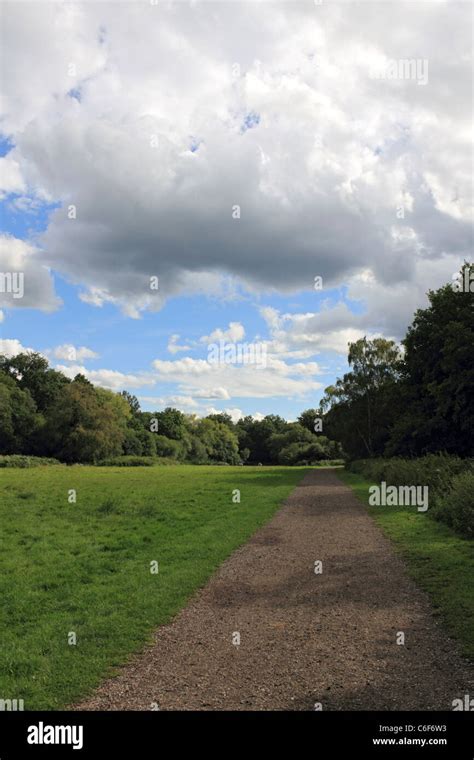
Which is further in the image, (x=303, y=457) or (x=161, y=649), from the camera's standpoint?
(x=303, y=457)

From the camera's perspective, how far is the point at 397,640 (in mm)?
6992

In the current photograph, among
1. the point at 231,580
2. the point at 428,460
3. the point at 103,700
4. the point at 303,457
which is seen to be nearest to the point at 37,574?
the point at 231,580

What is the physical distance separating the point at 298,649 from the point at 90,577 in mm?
5378

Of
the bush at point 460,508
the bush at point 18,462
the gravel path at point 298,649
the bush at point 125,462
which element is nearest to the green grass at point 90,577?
the gravel path at point 298,649

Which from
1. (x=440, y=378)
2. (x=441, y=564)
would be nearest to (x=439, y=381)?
(x=440, y=378)

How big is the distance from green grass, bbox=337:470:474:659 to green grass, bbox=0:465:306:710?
13.3 ft

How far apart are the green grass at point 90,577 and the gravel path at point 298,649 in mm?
Result: 444

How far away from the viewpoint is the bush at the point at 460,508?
14500 millimetres

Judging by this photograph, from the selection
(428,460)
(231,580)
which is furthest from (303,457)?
(231,580)

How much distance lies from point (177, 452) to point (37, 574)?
4001 inches
